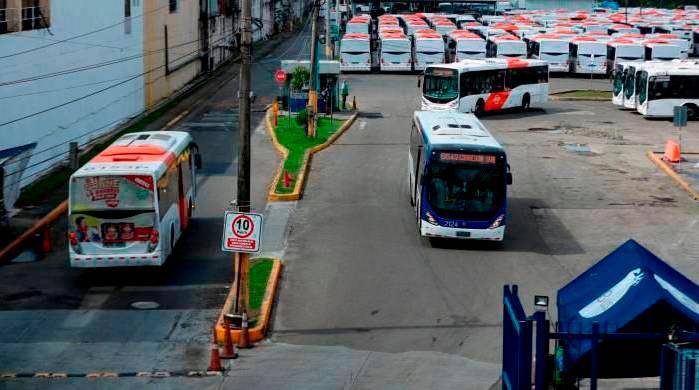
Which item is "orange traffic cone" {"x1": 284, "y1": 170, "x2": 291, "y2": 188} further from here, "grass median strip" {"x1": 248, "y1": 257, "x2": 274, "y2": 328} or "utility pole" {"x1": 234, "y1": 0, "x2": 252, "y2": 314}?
"utility pole" {"x1": 234, "y1": 0, "x2": 252, "y2": 314}

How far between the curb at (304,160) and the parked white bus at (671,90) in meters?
14.0

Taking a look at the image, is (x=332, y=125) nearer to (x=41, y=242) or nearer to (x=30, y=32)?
(x=30, y=32)

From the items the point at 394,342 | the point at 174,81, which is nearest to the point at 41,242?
the point at 394,342

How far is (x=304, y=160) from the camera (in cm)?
3753

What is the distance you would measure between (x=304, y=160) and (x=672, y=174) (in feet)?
40.6

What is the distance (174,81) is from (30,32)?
88.6ft

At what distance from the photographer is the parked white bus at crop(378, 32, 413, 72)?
72000 mm

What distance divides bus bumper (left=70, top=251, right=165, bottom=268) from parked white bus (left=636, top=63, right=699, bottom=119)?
34.7 meters

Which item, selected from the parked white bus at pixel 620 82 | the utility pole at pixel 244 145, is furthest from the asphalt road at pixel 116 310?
the parked white bus at pixel 620 82

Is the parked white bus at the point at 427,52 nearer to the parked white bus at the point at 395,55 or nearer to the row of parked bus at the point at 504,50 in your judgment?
the row of parked bus at the point at 504,50

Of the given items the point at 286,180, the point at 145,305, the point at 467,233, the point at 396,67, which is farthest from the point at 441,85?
the point at 145,305

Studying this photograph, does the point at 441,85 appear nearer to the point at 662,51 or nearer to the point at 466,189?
the point at 466,189

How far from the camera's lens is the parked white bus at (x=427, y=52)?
73.1 m

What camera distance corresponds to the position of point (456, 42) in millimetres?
76688
